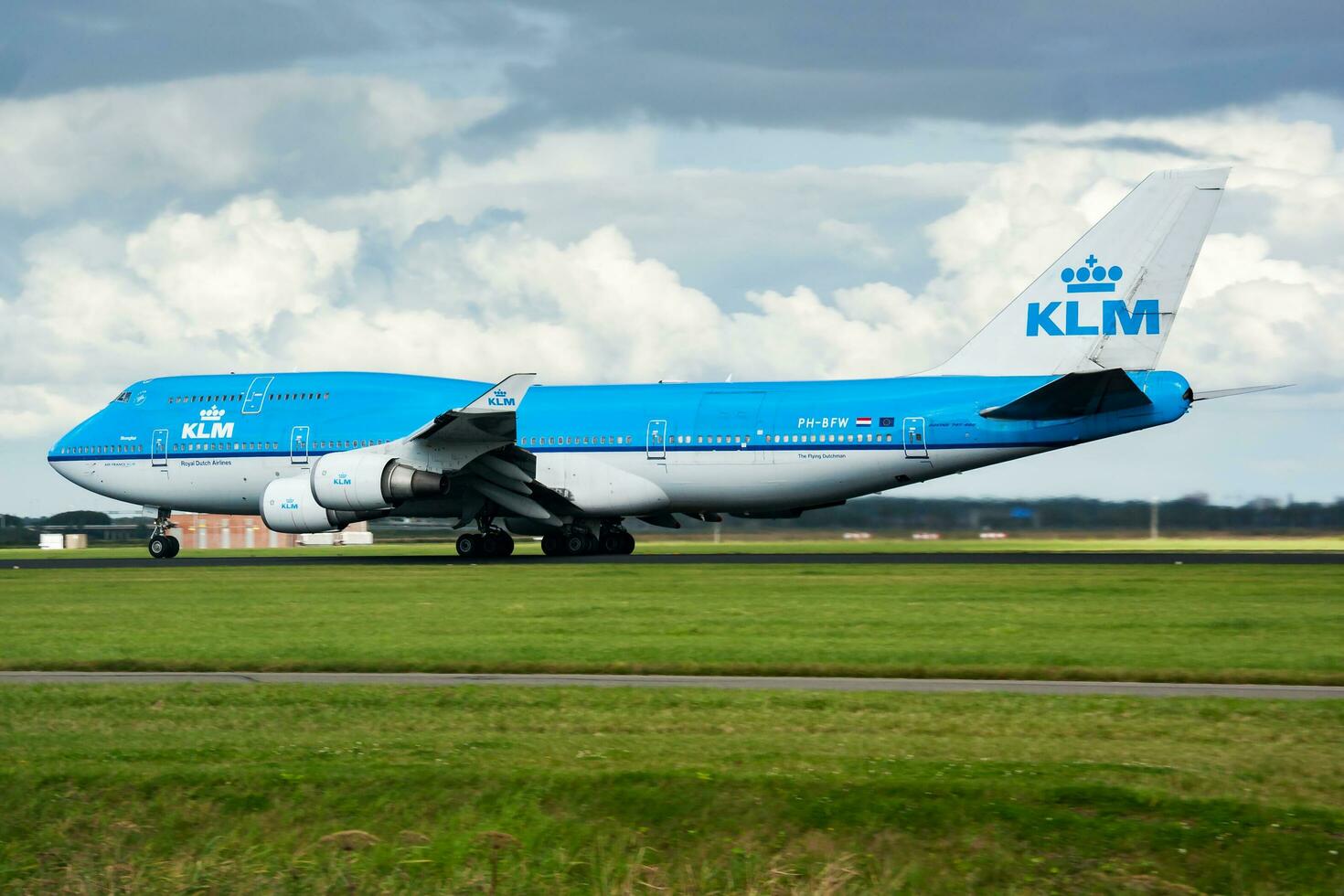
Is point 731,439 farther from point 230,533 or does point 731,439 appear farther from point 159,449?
point 230,533

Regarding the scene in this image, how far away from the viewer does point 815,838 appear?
35.9ft

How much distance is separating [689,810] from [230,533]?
2687 inches

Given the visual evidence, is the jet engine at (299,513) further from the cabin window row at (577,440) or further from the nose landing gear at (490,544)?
the cabin window row at (577,440)

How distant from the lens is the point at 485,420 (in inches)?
1571

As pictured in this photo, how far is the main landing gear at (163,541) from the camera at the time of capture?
A: 157 feet

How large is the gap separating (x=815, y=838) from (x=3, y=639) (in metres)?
14.7

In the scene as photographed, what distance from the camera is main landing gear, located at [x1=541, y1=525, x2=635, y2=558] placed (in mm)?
44469

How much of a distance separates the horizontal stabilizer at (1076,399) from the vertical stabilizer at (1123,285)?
233 centimetres

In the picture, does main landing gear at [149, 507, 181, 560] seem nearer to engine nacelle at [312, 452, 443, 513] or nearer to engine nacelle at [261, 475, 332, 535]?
engine nacelle at [261, 475, 332, 535]

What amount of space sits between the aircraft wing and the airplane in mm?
85

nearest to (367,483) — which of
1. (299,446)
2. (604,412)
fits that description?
(299,446)

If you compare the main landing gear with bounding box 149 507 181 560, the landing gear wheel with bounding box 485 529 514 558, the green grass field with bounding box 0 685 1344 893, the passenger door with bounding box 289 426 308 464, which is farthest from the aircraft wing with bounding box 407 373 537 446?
the green grass field with bounding box 0 685 1344 893

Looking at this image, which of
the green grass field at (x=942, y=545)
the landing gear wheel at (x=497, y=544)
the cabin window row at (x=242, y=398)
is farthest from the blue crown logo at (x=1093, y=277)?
the cabin window row at (x=242, y=398)

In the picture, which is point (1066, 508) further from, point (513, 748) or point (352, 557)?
point (513, 748)
